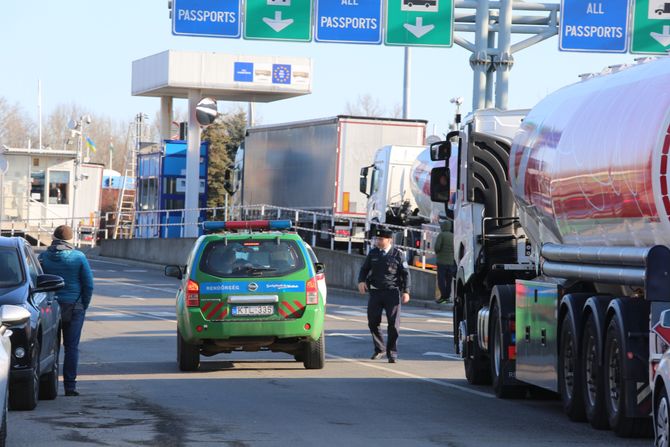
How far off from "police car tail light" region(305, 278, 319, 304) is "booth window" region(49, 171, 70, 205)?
51.5 m

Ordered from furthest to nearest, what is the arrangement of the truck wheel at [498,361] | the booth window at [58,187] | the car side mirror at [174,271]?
the booth window at [58,187] → the car side mirror at [174,271] → the truck wheel at [498,361]

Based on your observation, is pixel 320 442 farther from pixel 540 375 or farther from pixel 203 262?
pixel 203 262

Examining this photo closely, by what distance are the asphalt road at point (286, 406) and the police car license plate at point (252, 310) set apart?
2.36 ft

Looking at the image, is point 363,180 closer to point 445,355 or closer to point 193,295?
point 445,355

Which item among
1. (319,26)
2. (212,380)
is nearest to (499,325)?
(212,380)

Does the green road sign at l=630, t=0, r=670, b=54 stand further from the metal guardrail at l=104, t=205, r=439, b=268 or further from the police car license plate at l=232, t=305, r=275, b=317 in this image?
the police car license plate at l=232, t=305, r=275, b=317

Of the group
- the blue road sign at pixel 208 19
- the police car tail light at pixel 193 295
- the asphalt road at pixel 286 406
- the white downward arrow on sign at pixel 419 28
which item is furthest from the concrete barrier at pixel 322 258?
the police car tail light at pixel 193 295

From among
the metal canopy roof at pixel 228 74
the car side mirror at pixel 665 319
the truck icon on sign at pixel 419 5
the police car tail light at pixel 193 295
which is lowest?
the police car tail light at pixel 193 295

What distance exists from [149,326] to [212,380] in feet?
33.9

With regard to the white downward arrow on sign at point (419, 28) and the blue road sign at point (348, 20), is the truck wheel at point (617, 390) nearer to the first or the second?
the white downward arrow on sign at point (419, 28)

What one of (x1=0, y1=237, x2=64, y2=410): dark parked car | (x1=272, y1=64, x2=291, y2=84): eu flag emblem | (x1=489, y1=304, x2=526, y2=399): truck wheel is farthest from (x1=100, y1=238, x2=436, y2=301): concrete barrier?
(x1=0, y1=237, x2=64, y2=410): dark parked car

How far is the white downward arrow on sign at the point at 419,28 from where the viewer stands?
29.5 meters

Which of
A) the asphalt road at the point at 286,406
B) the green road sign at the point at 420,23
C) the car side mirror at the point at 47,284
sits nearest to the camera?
the asphalt road at the point at 286,406

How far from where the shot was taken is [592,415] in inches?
490
